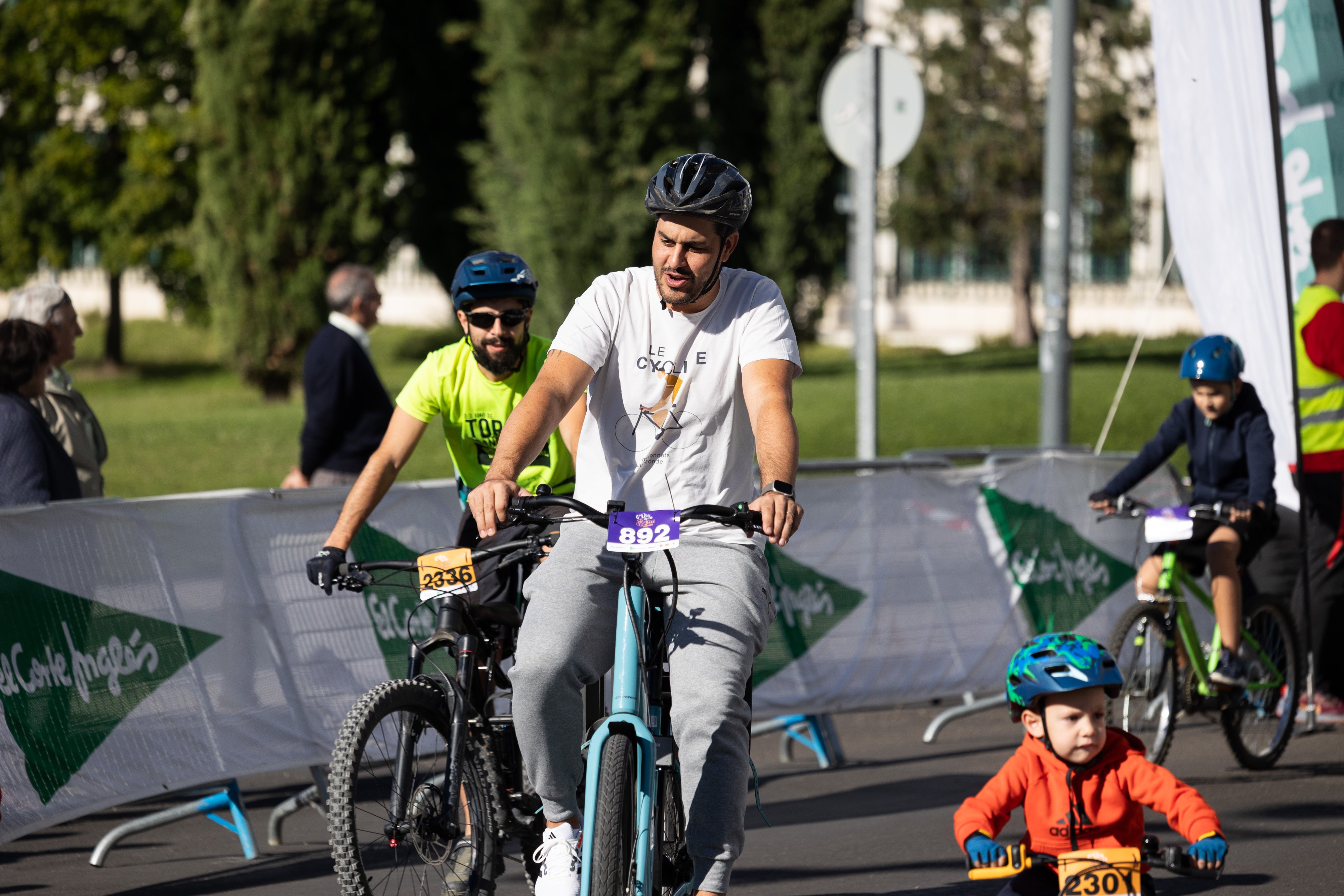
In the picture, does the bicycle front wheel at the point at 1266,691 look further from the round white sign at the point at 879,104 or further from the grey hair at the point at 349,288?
the grey hair at the point at 349,288

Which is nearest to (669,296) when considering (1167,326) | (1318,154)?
(1318,154)

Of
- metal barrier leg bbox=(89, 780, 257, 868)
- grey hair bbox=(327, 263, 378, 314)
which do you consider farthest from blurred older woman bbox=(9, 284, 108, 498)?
grey hair bbox=(327, 263, 378, 314)

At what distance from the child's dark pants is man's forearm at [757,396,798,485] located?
1.09 metres

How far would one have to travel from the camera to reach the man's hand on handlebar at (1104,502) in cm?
773

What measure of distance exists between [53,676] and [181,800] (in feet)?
4.54

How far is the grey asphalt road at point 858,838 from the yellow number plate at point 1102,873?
1.84m

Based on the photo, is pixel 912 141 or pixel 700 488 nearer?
pixel 700 488

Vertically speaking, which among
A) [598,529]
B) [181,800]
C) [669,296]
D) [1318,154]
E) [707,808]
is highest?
[1318,154]

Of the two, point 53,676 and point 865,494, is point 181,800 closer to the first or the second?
point 53,676

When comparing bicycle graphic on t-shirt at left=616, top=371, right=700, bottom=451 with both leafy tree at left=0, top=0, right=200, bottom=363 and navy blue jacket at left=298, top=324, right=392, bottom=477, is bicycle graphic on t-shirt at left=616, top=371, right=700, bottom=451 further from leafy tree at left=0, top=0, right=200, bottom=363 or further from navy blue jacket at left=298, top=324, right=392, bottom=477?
leafy tree at left=0, top=0, right=200, bottom=363

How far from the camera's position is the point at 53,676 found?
5664 millimetres

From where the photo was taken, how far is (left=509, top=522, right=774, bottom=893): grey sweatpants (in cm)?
407

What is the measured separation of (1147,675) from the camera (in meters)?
7.25

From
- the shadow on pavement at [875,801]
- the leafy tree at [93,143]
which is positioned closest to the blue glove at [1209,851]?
the shadow on pavement at [875,801]
